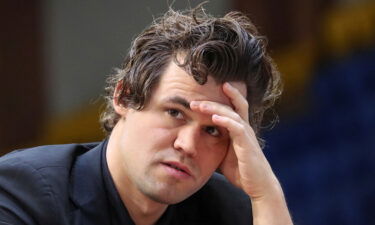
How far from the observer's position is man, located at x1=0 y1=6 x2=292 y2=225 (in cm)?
260

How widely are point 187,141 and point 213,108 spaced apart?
0.41 ft

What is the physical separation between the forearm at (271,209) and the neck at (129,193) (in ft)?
1.02

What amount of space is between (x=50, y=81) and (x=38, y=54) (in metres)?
0.28

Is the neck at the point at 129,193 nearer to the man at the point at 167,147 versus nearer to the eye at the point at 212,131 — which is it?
the man at the point at 167,147

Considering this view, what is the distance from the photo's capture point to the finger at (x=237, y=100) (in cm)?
265

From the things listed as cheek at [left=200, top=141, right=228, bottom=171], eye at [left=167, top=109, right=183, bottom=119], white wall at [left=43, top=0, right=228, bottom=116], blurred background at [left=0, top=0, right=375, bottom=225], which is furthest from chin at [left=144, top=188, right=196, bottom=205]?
white wall at [left=43, top=0, right=228, bottom=116]

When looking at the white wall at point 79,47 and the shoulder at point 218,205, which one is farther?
the white wall at point 79,47

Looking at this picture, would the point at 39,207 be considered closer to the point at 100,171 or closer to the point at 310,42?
the point at 100,171

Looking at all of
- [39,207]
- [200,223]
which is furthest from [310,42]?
[39,207]

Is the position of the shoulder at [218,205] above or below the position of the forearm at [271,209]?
below

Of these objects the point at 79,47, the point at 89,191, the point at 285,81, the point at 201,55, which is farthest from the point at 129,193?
the point at 79,47

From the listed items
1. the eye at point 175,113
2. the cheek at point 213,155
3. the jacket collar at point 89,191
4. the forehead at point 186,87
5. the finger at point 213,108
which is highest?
the forehead at point 186,87

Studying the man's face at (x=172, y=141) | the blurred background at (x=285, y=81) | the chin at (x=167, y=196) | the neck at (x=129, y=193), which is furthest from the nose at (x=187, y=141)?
the blurred background at (x=285, y=81)

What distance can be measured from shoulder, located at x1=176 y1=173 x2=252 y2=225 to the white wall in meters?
4.98
